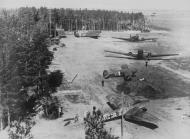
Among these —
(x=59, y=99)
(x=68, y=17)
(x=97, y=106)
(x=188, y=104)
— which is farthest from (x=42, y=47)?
(x=68, y=17)

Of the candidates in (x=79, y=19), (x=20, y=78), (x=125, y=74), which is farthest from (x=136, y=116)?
(x=79, y=19)

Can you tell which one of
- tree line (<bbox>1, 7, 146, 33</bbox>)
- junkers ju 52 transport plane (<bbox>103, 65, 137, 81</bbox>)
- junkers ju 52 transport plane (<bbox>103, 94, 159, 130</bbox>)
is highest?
tree line (<bbox>1, 7, 146, 33</bbox>)

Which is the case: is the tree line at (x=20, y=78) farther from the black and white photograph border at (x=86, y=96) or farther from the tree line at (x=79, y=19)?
the tree line at (x=79, y=19)


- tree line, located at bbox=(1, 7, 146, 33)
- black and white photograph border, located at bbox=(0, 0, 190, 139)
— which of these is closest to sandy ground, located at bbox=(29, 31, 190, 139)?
black and white photograph border, located at bbox=(0, 0, 190, 139)

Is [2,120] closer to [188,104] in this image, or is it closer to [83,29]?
[188,104]

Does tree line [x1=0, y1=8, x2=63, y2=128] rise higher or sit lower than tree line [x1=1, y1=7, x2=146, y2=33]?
lower

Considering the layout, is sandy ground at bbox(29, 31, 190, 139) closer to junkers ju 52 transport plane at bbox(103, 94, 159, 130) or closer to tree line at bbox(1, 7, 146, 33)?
junkers ju 52 transport plane at bbox(103, 94, 159, 130)

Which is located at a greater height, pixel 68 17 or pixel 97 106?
pixel 68 17

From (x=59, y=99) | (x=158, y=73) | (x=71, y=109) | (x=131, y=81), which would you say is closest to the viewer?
(x=71, y=109)

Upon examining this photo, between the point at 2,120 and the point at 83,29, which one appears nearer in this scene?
the point at 2,120
